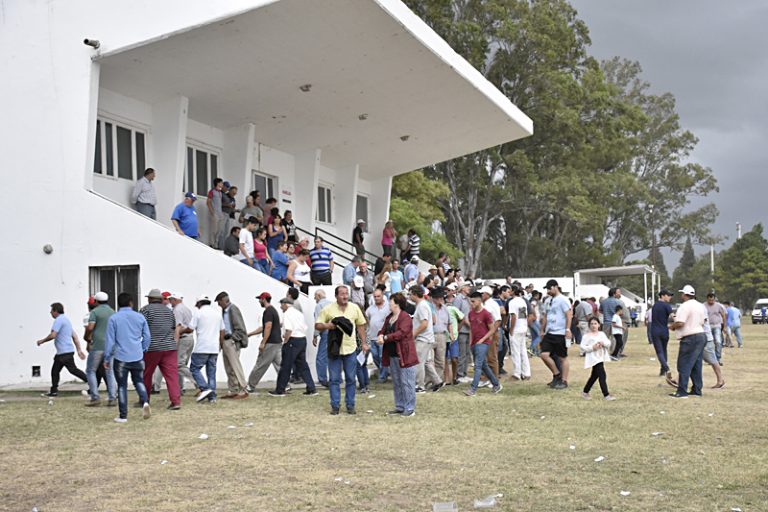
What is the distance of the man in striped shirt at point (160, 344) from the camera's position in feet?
38.8

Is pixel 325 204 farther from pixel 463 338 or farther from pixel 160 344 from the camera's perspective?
pixel 160 344

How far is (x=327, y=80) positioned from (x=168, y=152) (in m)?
4.00

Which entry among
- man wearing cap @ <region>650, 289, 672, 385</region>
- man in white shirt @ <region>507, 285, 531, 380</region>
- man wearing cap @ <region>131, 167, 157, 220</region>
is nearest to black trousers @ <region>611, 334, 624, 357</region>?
man wearing cap @ <region>650, 289, 672, 385</region>

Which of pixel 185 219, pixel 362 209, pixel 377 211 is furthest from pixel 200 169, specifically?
pixel 377 211

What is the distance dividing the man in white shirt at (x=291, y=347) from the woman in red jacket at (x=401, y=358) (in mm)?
2474

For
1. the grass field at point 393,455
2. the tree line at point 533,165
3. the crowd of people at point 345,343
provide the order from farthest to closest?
the tree line at point 533,165 < the crowd of people at point 345,343 < the grass field at point 393,455

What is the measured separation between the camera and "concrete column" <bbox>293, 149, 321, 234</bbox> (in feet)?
81.9

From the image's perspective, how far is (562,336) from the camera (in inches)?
560

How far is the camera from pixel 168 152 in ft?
63.1

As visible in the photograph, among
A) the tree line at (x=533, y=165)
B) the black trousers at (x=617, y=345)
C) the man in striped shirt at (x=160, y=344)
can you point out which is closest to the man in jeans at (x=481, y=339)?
the man in striped shirt at (x=160, y=344)

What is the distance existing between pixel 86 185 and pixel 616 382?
10.7 metres

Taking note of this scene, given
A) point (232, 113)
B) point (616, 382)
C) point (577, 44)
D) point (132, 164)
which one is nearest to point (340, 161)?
point (232, 113)

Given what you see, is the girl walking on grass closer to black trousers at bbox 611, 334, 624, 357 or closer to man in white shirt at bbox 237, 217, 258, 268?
man in white shirt at bbox 237, 217, 258, 268

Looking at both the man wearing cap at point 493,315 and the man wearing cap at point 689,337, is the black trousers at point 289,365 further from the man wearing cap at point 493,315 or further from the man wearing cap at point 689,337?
the man wearing cap at point 689,337
